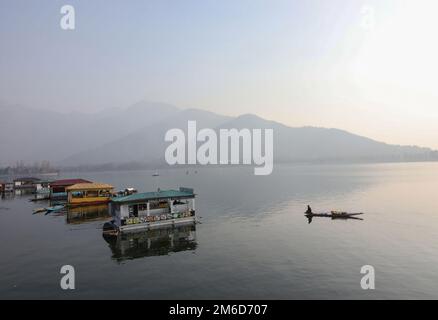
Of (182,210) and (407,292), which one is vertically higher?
(182,210)

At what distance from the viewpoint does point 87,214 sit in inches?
2421

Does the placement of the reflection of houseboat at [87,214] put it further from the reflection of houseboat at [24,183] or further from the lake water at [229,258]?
the reflection of houseboat at [24,183]

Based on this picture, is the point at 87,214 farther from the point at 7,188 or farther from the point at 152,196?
the point at 7,188

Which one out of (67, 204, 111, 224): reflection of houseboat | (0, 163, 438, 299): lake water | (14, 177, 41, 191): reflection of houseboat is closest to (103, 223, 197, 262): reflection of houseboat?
(0, 163, 438, 299): lake water

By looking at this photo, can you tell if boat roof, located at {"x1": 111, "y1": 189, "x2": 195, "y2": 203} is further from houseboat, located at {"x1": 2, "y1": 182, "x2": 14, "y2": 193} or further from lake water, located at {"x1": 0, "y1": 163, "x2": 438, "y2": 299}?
houseboat, located at {"x1": 2, "y1": 182, "x2": 14, "y2": 193}

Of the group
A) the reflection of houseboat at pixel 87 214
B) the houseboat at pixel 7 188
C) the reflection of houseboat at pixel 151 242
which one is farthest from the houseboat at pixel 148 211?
the houseboat at pixel 7 188

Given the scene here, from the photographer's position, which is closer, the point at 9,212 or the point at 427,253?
the point at 427,253

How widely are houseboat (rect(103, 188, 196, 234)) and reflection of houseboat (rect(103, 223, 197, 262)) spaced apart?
998 mm

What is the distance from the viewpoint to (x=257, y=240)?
1645 inches

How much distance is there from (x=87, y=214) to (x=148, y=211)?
22.9 m

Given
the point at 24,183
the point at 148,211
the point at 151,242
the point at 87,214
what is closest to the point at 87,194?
the point at 87,214

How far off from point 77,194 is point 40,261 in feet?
125
